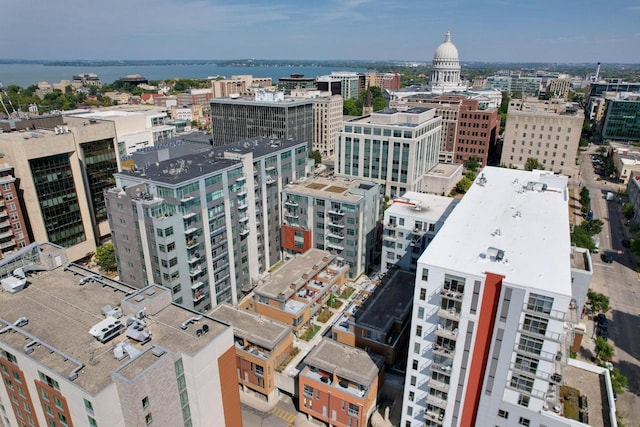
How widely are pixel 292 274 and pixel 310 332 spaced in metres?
11.3

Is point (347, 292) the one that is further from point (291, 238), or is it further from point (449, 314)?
point (449, 314)

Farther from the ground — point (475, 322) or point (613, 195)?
point (475, 322)

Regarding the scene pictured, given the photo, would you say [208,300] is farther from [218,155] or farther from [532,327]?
[532,327]

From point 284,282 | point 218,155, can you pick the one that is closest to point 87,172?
point 218,155

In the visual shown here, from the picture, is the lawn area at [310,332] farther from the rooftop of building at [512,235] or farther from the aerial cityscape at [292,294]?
the rooftop of building at [512,235]

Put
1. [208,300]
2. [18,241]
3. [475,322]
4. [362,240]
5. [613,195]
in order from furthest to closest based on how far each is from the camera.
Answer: [613,195]
[362,240]
[18,241]
[208,300]
[475,322]

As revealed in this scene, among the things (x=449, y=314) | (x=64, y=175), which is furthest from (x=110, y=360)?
(x=64, y=175)

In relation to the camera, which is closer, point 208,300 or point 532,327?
point 532,327

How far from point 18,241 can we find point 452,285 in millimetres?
83241

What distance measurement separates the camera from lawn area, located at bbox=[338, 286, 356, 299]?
79.5 meters

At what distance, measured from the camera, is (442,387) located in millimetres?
44344

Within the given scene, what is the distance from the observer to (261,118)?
14912 cm

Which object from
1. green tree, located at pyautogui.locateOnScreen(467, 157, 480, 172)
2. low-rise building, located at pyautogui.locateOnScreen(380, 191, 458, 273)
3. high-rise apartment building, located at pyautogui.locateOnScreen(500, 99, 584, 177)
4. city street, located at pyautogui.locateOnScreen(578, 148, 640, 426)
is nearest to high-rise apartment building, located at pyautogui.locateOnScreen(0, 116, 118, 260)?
low-rise building, located at pyautogui.locateOnScreen(380, 191, 458, 273)

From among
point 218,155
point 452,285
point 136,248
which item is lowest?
point 136,248
